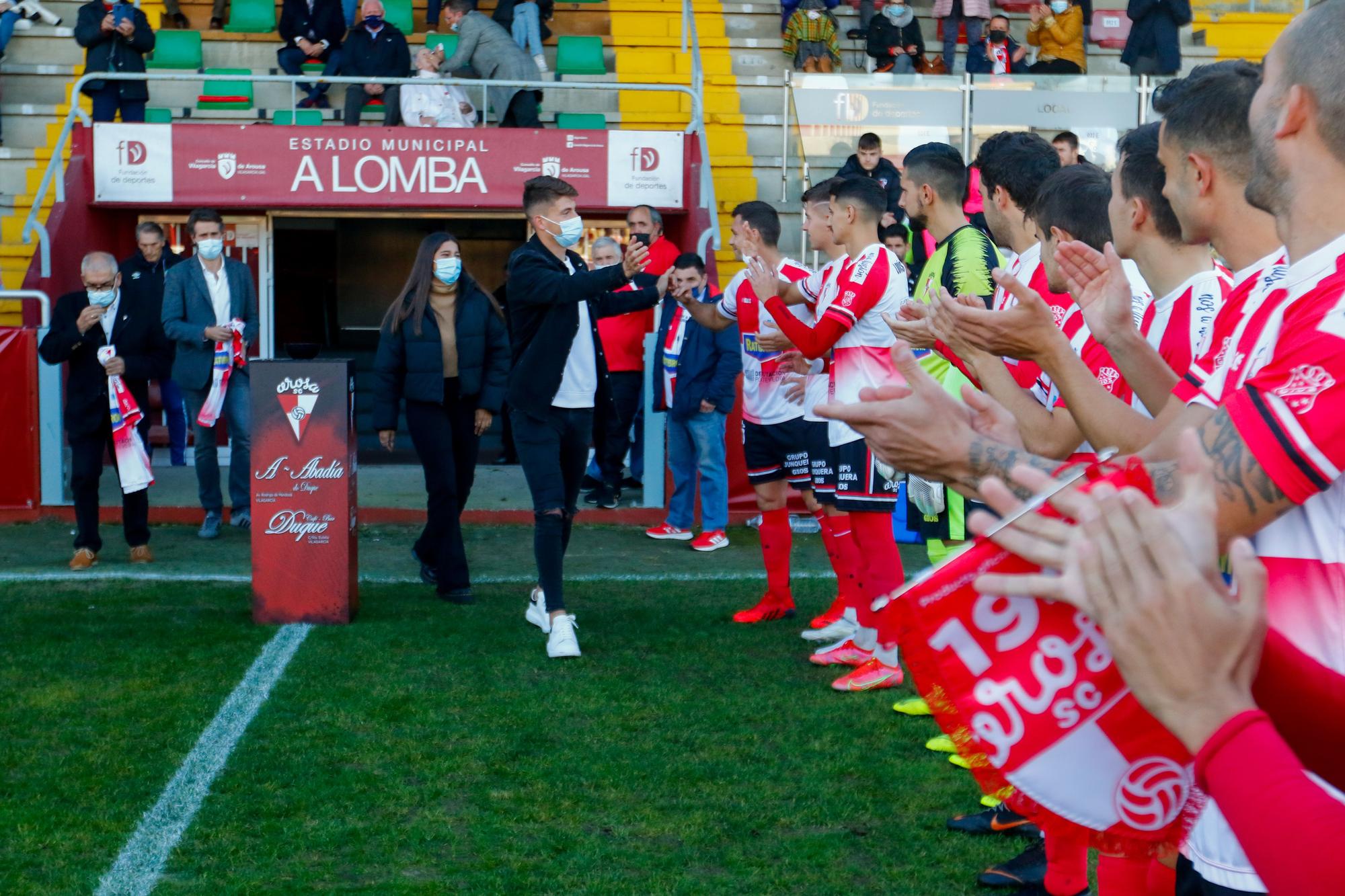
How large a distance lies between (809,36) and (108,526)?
9.85 m

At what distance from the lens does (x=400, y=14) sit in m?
16.7

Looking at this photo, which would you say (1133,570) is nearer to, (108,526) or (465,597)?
(465,597)

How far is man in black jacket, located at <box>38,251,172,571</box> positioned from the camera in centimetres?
858

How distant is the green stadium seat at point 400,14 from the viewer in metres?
16.6

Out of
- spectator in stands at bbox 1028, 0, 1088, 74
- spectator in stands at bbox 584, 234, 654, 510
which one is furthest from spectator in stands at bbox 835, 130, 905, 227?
spectator in stands at bbox 1028, 0, 1088, 74

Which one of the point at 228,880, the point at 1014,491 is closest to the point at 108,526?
the point at 228,880

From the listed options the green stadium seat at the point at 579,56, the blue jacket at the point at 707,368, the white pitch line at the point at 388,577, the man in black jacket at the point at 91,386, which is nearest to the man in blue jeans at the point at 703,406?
the blue jacket at the point at 707,368

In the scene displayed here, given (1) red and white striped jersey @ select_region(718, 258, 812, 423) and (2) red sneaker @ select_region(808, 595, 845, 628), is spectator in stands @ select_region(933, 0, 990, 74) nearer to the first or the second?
(1) red and white striped jersey @ select_region(718, 258, 812, 423)

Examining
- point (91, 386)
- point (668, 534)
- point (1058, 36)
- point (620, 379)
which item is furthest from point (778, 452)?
point (1058, 36)

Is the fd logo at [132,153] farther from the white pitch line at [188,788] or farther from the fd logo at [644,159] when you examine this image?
the white pitch line at [188,788]

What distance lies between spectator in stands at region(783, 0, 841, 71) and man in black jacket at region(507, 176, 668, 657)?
981cm

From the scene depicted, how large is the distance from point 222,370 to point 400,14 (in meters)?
7.98

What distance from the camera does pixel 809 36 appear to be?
53.0 ft

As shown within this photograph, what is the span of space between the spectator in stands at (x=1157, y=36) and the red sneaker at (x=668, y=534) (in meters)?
8.84
